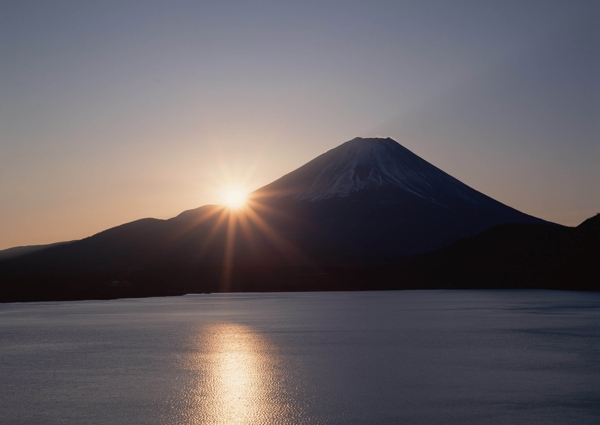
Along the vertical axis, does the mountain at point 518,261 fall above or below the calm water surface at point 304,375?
above

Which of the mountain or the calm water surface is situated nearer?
the calm water surface

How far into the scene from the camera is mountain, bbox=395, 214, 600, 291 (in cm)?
13175

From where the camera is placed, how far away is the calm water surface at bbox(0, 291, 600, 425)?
1684cm

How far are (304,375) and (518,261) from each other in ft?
458

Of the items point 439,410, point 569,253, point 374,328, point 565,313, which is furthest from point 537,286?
point 439,410

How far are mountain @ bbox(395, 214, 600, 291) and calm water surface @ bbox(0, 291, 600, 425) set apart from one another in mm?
98662

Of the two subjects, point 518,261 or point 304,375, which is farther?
point 518,261

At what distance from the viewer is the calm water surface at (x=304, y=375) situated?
Result: 16.8 meters

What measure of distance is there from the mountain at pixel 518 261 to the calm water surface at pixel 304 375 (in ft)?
324

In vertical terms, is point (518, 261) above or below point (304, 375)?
above

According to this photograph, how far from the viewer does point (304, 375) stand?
2281 cm

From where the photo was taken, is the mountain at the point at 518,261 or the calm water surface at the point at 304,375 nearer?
the calm water surface at the point at 304,375

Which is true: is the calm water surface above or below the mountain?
below

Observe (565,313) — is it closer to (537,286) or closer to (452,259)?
(537,286)
